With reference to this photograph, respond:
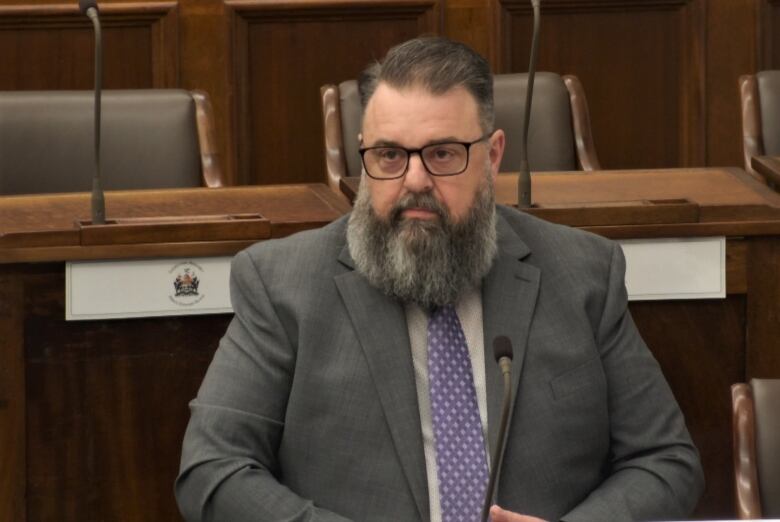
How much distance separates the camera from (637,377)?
→ 230 centimetres

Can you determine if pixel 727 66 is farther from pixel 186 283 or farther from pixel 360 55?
pixel 186 283

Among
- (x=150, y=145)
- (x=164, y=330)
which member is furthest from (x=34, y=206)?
(x=150, y=145)

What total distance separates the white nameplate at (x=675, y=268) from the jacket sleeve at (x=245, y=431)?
41.3 inches

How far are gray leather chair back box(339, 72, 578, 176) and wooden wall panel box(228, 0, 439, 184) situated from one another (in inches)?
33.7

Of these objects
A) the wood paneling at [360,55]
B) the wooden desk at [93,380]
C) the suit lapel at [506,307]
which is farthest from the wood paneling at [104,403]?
the wood paneling at [360,55]

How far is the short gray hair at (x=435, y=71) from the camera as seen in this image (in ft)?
7.42

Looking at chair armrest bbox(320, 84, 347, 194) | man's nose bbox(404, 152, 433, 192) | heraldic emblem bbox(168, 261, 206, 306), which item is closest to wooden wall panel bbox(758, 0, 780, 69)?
chair armrest bbox(320, 84, 347, 194)

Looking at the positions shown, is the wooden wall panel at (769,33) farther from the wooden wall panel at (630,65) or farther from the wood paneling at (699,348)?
the wood paneling at (699,348)

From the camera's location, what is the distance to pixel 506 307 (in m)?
2.32

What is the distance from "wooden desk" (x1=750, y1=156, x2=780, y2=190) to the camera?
363 centimetres

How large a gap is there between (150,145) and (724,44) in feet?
7.38

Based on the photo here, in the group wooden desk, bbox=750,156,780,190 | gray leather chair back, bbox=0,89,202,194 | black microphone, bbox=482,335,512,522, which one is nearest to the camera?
black microphone, bbox=482,335,512,522

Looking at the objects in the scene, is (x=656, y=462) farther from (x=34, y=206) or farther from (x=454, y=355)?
(x=34, y=206)

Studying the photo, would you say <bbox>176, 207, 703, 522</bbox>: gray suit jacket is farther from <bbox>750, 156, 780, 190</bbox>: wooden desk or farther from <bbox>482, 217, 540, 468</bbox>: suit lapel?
<bbox>750, 156, 780, 190</bbox>: wooden desk
